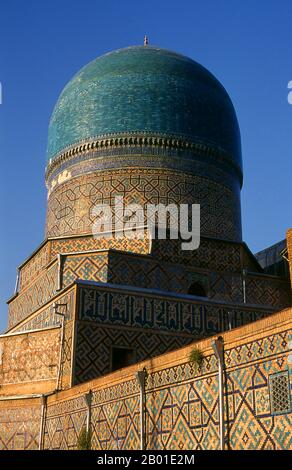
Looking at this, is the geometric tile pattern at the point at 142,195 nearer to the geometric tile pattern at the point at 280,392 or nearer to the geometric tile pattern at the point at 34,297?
the geometric tile pattern at the point at 34,297

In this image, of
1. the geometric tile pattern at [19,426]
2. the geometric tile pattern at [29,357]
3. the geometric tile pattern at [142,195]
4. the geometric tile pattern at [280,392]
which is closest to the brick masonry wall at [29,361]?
the geometric tile pattern at [29,357]

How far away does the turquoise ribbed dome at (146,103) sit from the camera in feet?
36.2

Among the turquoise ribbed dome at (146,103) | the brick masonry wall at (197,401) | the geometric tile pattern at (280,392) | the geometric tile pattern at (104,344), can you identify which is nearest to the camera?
the geometric tile pattern at (280,392)

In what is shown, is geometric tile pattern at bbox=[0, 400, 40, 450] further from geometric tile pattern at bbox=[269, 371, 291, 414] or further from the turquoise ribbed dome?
the turquoise ribbed dome

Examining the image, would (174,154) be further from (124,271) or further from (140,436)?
(140,436)

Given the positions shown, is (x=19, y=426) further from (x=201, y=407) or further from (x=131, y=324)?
(x=201, y=407)

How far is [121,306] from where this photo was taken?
849 centimetres

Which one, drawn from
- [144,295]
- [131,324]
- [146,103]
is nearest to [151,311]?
[144,295]

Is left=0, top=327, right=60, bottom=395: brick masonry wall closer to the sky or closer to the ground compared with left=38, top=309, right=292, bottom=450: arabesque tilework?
closer to the sky

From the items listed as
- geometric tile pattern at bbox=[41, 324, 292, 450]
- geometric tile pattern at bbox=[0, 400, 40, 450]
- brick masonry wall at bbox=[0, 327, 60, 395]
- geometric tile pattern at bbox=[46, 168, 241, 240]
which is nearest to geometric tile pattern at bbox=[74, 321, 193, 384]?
brick masonry wall at bbox=[0, 327, 60, 395]

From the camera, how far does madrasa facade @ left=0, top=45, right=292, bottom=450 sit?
5.04 metres

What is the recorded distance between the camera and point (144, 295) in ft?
28.5

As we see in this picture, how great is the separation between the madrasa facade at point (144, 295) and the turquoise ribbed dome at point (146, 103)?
27mm

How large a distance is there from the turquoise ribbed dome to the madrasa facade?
0.09 ft
